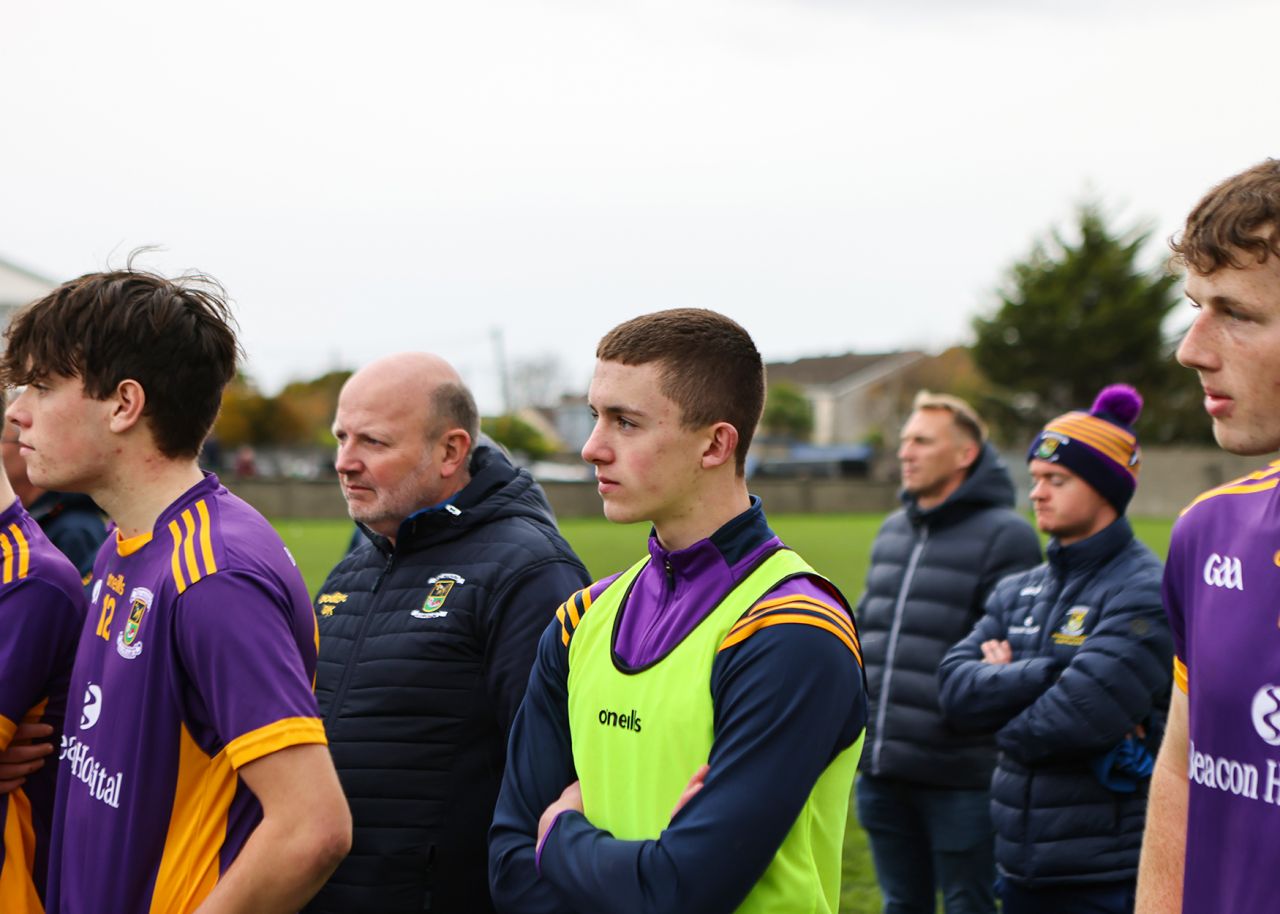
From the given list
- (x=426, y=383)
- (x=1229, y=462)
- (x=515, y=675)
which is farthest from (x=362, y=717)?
(x=1229, y=462)

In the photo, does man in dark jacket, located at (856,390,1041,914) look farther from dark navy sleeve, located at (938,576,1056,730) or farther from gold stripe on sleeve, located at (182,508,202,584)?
gold stripe on sleeve, located at (182,508,202,584)

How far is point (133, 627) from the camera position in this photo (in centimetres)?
233

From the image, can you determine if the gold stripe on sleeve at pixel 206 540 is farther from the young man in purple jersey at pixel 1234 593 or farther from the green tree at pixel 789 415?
the green tree at pixel 789 415

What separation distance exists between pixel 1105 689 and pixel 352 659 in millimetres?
2295

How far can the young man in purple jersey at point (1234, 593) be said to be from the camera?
6.46 feet

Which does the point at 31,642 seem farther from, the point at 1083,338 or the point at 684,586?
the point at 1083,338

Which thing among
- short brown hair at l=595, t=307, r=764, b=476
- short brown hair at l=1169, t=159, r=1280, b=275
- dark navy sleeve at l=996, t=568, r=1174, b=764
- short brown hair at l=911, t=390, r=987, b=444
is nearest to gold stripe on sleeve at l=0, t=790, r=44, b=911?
short brown hair at l=595, t=307, r=764, b=476

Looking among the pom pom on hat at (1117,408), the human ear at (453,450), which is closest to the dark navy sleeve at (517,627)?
the human ear at (453,450)

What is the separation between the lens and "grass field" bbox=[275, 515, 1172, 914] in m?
19.5

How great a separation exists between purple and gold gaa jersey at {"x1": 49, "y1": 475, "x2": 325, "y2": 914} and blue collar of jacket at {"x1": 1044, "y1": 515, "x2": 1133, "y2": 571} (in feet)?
9.51

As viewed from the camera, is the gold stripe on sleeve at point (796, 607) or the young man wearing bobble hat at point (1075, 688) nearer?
A: the gold stripe on sleeve at point (796, 607)

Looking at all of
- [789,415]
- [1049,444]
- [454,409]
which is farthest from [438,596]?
[789,415]

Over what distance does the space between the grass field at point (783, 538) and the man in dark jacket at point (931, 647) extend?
2.02m

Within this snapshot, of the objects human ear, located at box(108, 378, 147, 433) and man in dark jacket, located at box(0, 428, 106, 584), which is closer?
human ear, located at box(108, 378, 147, 433)
